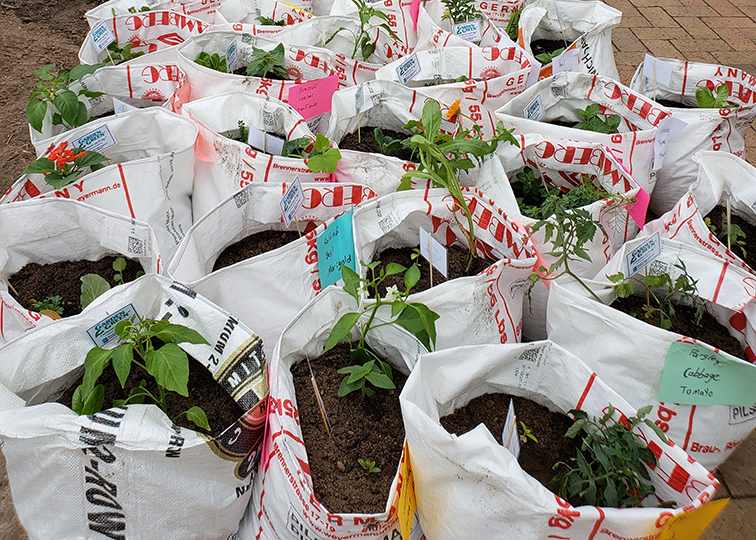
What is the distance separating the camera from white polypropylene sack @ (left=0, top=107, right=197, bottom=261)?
148 cm

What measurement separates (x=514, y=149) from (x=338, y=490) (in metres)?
1.11

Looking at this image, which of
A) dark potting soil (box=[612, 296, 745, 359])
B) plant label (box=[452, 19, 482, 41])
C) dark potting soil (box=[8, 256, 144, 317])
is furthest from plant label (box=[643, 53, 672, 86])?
dark potting soil (box=[8, 256, 144, 317])

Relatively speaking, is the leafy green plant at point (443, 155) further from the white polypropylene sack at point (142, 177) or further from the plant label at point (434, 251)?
the white polypropylene sack at point (142, 177)

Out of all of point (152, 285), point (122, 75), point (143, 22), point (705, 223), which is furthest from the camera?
point (143, 22)

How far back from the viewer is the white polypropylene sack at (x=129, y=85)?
1.84m

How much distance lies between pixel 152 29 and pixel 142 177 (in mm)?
952

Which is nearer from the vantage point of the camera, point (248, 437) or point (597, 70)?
point (248, 437)

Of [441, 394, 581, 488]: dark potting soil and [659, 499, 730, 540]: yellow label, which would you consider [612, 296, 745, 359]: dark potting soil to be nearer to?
[441, 394, 581, 488]: dark potting soil

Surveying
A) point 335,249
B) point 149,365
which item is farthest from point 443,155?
point 149,365

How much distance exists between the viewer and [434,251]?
4.33ft

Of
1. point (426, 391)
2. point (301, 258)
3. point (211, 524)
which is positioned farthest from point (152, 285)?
point (426, 391)

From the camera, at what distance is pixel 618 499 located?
37.7 inches

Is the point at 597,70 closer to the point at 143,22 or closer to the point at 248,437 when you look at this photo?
the point at 143,22

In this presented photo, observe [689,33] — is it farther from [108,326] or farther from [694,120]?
[108,326]
